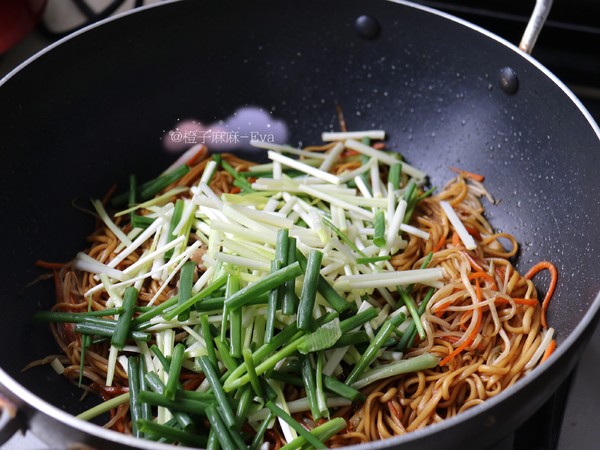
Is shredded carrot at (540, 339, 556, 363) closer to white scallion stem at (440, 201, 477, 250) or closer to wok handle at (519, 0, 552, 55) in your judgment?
white scallion stem at (440, 201, 477, 250)

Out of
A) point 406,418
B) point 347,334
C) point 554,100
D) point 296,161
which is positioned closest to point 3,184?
point 296,161

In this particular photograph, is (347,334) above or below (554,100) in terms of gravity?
below

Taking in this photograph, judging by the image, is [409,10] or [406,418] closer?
[406,418]

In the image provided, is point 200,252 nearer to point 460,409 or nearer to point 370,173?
point 370,173

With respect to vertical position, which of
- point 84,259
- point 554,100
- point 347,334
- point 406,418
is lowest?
point 406,418

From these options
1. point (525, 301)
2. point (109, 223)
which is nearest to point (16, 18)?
point (109, 223)

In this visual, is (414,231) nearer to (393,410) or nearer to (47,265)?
(393,410)
